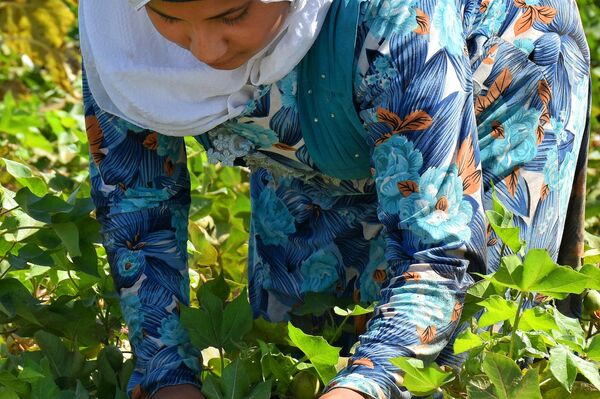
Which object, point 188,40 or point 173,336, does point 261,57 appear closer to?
point 188,40

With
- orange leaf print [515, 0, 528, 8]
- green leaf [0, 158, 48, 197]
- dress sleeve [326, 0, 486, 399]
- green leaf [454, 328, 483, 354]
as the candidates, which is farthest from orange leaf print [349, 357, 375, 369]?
green leaf [0, 158, 48, 197]

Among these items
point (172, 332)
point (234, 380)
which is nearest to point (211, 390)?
point (234, 380)

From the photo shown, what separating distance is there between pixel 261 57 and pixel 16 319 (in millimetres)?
678

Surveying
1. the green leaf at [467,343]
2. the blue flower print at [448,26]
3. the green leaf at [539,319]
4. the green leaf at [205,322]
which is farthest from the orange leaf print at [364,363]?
the blue flower print at [448,26]

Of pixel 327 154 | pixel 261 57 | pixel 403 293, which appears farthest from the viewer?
pixel 327 154

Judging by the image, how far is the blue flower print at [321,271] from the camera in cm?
221

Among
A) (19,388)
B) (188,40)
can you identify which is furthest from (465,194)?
(19,388)

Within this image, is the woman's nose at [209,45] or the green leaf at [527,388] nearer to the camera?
the green leaf at [527,388]

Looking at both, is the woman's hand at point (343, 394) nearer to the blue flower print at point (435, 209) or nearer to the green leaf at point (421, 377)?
the green leaf at point (421, 377)

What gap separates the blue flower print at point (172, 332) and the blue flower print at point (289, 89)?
15.2 inches

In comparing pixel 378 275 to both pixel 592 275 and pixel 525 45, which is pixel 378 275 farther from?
pixel 592 275

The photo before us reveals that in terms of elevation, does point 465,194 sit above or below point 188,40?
below

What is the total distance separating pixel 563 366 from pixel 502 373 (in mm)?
91

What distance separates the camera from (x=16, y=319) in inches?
84.4
